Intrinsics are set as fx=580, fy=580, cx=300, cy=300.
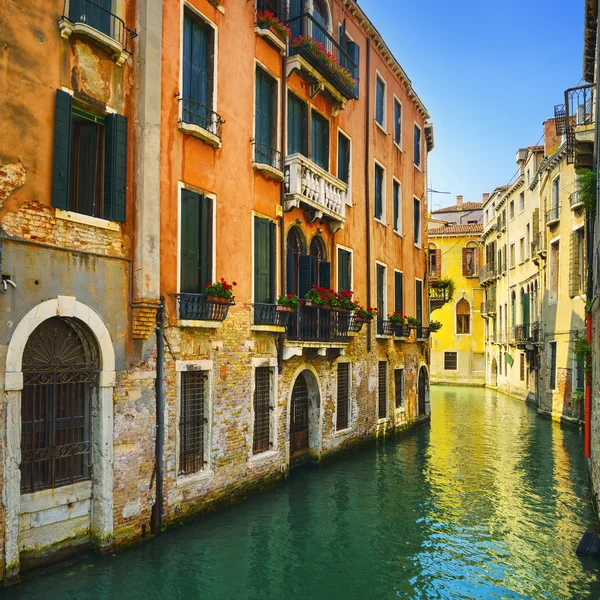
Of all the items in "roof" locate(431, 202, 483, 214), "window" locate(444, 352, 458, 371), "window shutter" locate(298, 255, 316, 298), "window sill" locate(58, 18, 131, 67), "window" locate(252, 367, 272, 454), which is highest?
"roof" locate(431, 202, 483, 214)

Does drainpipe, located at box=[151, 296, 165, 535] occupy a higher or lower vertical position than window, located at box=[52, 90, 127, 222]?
lower

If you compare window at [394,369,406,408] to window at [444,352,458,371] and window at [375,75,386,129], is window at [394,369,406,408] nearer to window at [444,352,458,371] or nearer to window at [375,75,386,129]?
window at [375,75,386,129]

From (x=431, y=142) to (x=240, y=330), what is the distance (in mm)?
17085

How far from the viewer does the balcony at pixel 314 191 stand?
12.6 meters

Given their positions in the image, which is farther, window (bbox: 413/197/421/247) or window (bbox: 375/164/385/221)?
window (bbox: 413/197/421/247)

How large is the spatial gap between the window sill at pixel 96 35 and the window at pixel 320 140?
6615 millimetres

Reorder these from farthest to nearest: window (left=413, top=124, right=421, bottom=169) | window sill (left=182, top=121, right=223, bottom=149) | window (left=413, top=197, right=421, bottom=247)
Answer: window (left=413, top=124, right=421, bottom=169), window (left=413, top=197, right=421, bottom=247), window sill (left=182, top=121, right=223, bottom=149)

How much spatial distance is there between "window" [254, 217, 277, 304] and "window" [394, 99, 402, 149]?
32.7 feet

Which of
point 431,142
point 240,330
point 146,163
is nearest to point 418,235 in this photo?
point 431,142

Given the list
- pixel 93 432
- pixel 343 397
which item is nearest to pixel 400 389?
pixel 343 397

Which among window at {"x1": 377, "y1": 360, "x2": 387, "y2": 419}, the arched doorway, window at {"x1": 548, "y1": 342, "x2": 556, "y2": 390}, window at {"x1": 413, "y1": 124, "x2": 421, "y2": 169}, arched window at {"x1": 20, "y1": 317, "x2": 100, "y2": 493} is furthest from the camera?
window at {"x1": 548, "y1": 342, "x2": 556, "y2": 390}

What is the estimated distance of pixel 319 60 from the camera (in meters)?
13.3

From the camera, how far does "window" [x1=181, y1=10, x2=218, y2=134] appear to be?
9.91 meters

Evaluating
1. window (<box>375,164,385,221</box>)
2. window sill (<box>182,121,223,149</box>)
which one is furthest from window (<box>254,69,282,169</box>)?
window (<box>375,164,385,221</box>)
